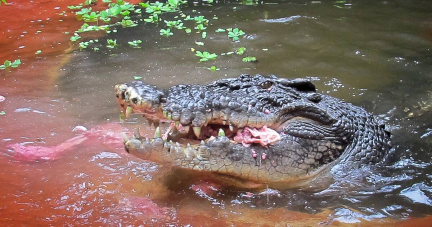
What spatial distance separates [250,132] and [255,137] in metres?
0.06

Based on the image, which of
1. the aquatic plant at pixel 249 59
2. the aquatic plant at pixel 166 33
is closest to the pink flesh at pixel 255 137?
the aquatic plant at pixel 249 59

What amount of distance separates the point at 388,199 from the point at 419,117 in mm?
1953

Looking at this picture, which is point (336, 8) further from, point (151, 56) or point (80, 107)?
point (80, 107)

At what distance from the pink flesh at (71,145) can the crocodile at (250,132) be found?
1.23 m

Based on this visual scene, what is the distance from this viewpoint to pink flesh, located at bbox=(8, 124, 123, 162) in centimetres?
408

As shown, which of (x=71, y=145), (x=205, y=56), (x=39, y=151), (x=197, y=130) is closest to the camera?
(x=197, y=130)

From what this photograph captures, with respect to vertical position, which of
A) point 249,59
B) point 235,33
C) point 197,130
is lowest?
point 249,59

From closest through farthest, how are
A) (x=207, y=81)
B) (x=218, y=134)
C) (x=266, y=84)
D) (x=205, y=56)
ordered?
(x=218, y=134) < (x=266, y=84) < (x=207, y=81) < (x=205, y=56)

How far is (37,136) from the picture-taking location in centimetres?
451

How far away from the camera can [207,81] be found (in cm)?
606

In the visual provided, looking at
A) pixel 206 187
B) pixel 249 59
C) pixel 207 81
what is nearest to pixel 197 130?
pixel 206 187

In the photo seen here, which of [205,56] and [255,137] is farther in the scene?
[205,56]

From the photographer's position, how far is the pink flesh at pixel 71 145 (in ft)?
13.4

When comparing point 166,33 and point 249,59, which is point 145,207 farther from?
point 166,33
